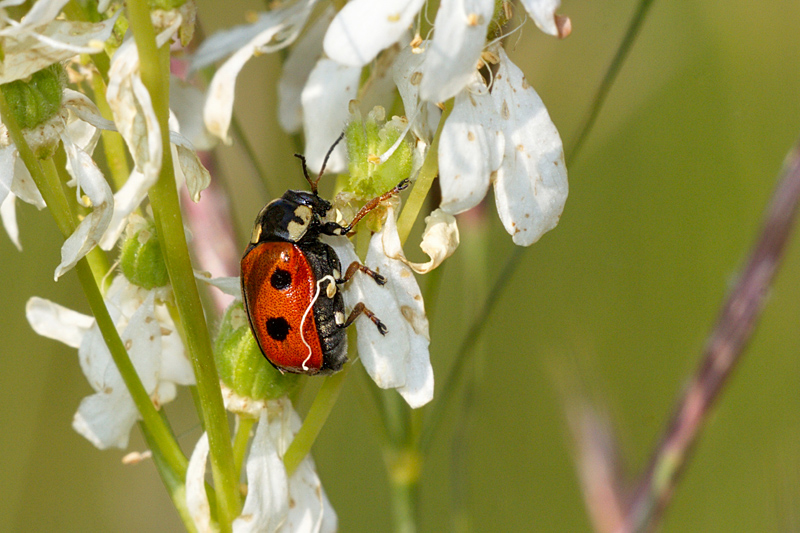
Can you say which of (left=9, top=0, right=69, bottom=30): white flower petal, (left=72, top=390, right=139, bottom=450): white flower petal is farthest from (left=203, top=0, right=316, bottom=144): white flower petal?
(left=72, top=390, right=139, bottom=450): white flower petal

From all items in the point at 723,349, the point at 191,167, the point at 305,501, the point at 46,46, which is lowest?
the point at 723,349

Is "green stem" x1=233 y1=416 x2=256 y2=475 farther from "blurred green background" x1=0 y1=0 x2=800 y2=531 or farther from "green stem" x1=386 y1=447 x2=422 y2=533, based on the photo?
"blurred green background" x1=0 y1=0 x2=800 y2=531

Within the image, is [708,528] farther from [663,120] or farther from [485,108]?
[485,108]

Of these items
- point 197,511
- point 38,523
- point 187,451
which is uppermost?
point 197,511

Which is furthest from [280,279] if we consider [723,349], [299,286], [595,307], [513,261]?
[595,307]

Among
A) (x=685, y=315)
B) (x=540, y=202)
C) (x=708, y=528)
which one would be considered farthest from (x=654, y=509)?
(x=685, y=315)

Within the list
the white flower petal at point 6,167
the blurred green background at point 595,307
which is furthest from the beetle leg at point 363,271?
the blurred green background at point 595,307

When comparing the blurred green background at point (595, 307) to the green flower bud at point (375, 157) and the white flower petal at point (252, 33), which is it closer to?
the white flower petal at point (252, 33)

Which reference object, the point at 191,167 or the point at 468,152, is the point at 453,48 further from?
the point at 191,167
